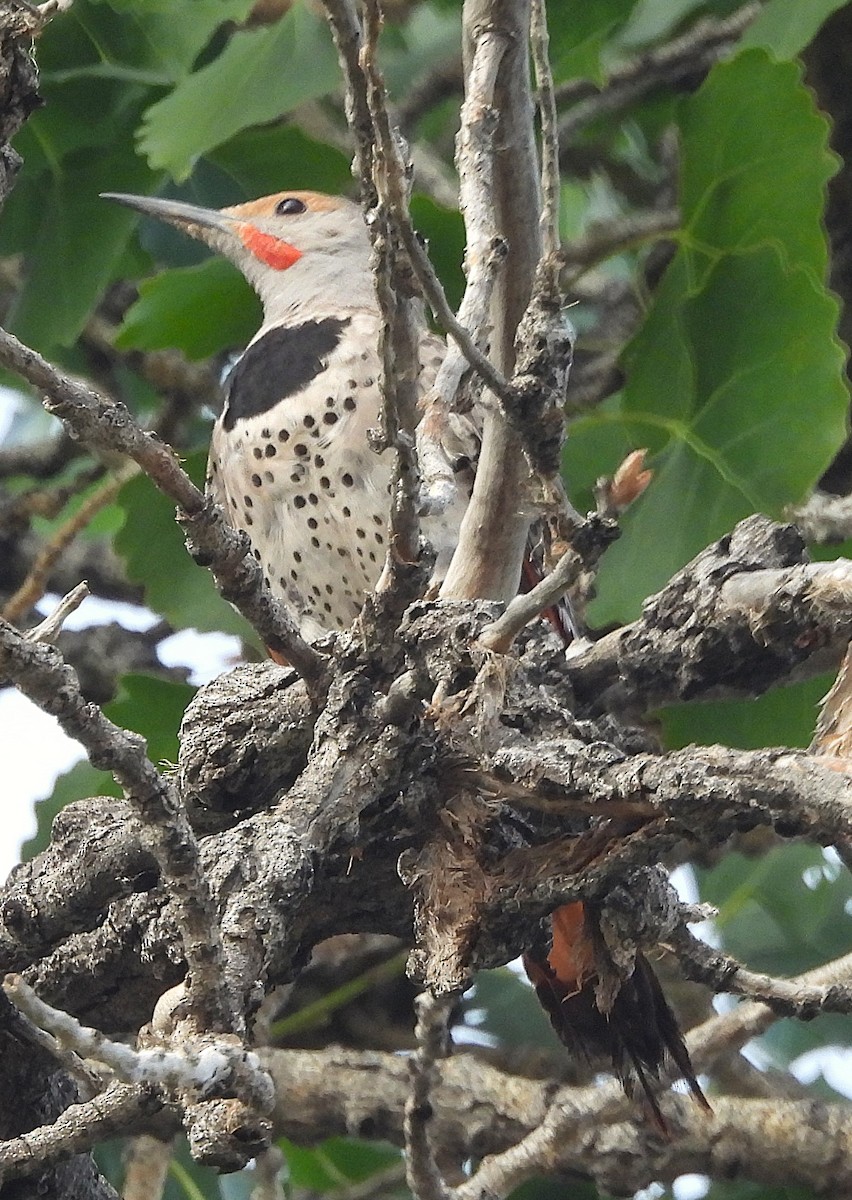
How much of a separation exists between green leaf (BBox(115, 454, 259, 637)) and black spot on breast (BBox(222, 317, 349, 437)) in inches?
10.5

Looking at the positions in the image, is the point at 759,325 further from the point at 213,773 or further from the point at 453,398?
the point at 213,773

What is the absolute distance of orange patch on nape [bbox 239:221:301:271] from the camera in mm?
3846

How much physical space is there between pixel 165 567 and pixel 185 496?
185 cm

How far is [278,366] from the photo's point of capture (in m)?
3.14

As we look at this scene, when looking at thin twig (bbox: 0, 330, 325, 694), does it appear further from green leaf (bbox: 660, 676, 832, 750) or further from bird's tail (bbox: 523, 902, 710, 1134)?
green leaf (bbox: 660, 676, 832, 750)

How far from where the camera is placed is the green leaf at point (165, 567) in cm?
329

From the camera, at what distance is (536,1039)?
149 inches

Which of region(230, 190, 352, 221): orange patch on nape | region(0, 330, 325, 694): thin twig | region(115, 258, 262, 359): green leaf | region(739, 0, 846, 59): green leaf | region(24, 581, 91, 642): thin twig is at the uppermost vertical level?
region(230, 190, 352, 221): orange patch on nape

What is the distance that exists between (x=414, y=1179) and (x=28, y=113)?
1.38 m

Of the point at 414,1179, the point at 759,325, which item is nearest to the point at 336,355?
the point at 759,325

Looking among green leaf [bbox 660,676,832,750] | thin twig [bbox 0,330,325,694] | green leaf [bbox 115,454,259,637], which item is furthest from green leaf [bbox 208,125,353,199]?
thin twig [bbox 0,330,325,694]

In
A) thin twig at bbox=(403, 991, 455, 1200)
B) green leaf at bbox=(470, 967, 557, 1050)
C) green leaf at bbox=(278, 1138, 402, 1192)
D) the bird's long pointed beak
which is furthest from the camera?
green leaf at bbox=(470, 967, 557, 1050)

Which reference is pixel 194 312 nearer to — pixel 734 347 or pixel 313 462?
pixel 313 462

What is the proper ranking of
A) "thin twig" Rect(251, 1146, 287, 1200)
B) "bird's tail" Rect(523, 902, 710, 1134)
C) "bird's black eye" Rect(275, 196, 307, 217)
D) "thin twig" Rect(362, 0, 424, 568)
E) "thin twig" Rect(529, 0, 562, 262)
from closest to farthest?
1. "thin twig" Rect(362, 0, 424, 568)
2. "thin twig" Rect(529, 0, 562, 262)
3. "bird's tail" Rect(523, 902, 710, 1134)
4. "thin twig" Rect(251, 1146, 287, 1200)
5. "bird's black eye" Rect(275, 196, 307, 217)
